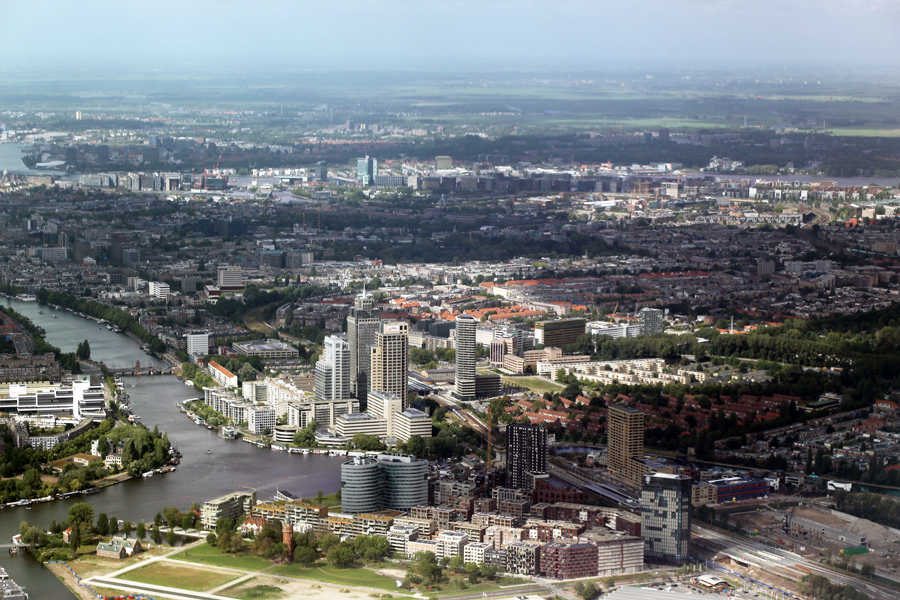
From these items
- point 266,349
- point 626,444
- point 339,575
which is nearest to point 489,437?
point 626,444

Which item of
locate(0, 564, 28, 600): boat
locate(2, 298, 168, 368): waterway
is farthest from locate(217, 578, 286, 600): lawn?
locate(2, 298, 168, 368): waterway

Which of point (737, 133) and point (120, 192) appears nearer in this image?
point (120, 192)

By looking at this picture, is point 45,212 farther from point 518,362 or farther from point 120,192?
point 518,362

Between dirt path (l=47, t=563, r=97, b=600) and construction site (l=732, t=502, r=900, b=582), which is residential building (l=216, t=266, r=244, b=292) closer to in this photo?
dirt path (l=47, t=563, r=97, b=600)

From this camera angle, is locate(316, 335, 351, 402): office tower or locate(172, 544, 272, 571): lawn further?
locate(316, 335, 351, 402): office tower

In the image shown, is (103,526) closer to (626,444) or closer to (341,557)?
(341,557)

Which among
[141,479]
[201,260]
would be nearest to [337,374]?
[141,479]

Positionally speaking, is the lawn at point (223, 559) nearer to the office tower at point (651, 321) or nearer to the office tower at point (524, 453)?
the office tower at point (524, 453)
